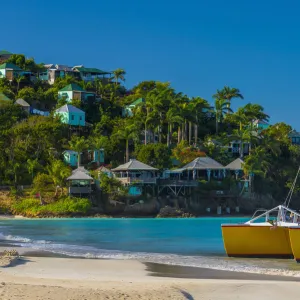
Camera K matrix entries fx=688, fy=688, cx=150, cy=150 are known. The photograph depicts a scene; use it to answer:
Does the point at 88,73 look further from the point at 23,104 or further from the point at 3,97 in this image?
the point at 3,97

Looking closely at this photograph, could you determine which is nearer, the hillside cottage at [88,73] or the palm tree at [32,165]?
the palm tree at [32,165]

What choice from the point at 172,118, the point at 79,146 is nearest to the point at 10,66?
the point at 172,118

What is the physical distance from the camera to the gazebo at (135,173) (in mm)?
75438

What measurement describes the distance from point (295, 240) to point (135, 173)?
48937mm

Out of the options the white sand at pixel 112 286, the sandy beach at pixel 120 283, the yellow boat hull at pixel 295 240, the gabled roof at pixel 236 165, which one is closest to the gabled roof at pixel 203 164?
the gabled roof at pixel 236 165

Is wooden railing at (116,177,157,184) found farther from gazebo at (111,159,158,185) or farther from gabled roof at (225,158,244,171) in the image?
gabled roof at (225,158,244,171)

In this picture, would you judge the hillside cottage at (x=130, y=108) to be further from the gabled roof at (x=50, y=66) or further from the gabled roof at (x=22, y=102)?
the gabled roof at (x=50, y=66)

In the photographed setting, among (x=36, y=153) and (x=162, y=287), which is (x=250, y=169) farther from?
(x=162, y=287)

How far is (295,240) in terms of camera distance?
2797cm

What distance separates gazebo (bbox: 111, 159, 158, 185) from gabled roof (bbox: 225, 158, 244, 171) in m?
11.4

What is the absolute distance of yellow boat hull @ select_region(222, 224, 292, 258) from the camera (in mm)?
29641

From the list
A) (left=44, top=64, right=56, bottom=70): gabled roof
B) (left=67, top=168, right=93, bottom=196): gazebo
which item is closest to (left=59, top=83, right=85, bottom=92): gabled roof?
(left=44, top=64, right=56, bottom=70): gabled roof

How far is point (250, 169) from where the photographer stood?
81875 mm

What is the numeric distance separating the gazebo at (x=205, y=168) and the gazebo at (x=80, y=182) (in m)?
12.1
